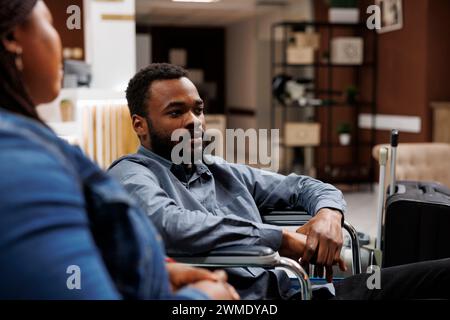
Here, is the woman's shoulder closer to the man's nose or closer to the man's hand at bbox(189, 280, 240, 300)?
the man's hand at bbox(189, 280, 240, 300)

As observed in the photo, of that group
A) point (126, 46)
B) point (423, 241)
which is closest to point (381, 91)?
point (126, 46)

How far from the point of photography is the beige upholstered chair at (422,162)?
3408mm

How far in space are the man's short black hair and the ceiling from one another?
648cm

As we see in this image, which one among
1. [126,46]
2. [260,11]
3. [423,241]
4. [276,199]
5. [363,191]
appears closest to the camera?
[276,199]

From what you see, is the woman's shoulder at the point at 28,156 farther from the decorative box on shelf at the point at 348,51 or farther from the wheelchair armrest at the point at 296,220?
the decorative box on shelf at the point at 348,51

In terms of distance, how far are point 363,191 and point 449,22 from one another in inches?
77.2

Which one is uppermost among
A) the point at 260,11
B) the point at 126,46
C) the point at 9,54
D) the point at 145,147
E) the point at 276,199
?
the point at 260,11

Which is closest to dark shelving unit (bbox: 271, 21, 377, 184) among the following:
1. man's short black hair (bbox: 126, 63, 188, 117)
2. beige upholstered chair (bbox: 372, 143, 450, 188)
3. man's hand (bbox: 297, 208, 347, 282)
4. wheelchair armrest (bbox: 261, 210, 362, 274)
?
beige upholstered chair (bbox: 372, 143, 450, 188)

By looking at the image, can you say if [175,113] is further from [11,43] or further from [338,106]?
[338,106]

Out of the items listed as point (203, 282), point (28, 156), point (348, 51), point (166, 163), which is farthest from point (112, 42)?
point (28, 156)

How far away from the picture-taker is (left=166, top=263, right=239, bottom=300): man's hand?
0.77 meters

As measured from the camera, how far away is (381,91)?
653cm

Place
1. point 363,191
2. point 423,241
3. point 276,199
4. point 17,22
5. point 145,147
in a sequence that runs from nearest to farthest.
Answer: point 17,22 < point 145,147 < point 276,199 < point 423,241 < point 363,191
